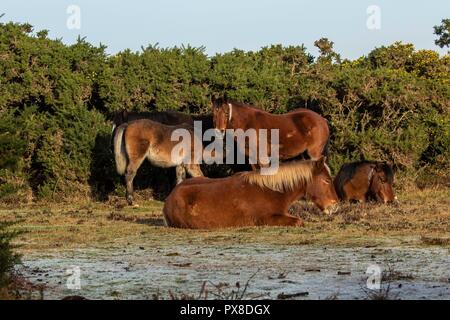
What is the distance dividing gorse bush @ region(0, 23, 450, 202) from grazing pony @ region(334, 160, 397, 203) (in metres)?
2.67

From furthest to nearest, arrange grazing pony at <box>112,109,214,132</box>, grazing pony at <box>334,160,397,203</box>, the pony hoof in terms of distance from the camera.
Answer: grazing pony at <box>112,109,214,132</box>, the pony hoof, grazing pony at <box>334,160,397,203</box>

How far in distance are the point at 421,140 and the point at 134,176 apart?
20.6 feet

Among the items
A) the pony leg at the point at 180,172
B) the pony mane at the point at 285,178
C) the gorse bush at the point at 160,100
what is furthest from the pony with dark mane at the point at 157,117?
the pony mane at the point at 285,178

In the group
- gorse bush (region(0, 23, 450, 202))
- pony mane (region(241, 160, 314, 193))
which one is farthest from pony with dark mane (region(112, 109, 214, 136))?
pony mane (region(241, 160, 314, 193))

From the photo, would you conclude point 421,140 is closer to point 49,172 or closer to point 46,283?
point 49,172

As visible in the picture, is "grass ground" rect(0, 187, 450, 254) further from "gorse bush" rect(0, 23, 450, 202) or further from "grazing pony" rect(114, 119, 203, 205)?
"gorse bush" rect(0, 23, 450, 202)

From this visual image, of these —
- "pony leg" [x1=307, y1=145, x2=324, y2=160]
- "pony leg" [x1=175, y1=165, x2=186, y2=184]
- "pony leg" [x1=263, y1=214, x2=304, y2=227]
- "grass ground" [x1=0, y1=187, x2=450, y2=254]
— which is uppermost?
"pony leg" [x1=307, y1=145, x2=324, y2=160]

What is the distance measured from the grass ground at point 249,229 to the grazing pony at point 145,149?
3.86ft

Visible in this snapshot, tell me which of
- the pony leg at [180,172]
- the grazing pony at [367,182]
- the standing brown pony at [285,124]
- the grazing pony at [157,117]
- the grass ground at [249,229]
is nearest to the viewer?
the grass ground at [249,229]

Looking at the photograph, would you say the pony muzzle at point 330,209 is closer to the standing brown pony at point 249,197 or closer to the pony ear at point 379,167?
the standing brown pony at point 249,197

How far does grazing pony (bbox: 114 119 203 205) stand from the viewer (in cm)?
1739

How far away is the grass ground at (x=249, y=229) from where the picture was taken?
10859 mm

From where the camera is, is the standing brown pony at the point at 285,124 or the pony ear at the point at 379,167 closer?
the pony ear at the point at 379,167
